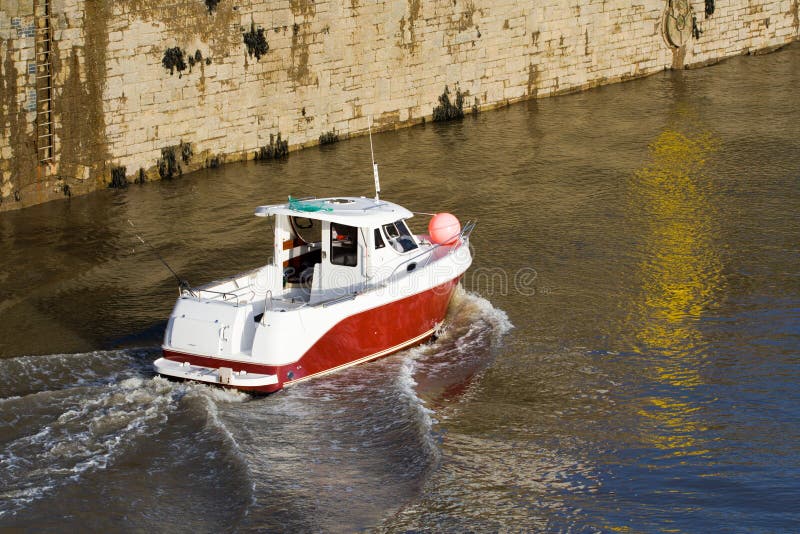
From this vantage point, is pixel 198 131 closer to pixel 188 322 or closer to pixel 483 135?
pixel 483 135

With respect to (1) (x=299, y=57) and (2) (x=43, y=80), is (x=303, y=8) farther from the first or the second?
(2) (x=43, y=80)

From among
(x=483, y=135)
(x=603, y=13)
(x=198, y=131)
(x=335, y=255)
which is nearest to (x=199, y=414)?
(x=335, y=255)

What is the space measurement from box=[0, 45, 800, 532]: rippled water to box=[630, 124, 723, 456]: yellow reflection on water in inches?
2.1

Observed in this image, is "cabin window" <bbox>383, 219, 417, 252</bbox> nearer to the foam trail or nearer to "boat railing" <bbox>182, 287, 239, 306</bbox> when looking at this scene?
"boat railing" <bbox>182, 287, 239, 306</bbox>

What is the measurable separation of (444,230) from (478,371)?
7.32ft

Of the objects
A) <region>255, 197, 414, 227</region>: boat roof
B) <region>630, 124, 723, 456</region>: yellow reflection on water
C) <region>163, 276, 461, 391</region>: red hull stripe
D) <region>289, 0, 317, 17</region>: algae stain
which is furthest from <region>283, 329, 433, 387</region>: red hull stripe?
<region>289, 0, 317, 17</region>: algae stain

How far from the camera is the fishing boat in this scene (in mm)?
12625

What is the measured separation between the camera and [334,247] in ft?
45.9

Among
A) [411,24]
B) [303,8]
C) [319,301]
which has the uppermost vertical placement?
[303,8]

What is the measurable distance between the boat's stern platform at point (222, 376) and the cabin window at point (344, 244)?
1.97m

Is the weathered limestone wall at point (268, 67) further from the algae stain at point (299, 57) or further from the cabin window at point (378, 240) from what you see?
the cabin window at point (378, 240)

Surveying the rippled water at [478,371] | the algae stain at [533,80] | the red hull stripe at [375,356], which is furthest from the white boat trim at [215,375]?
the algae stain at [533,80]

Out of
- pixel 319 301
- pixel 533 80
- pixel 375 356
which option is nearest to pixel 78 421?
pixel 319 301

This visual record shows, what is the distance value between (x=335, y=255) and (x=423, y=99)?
11709mm
